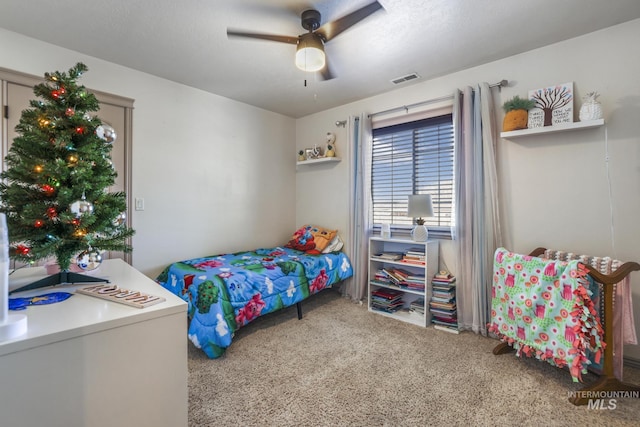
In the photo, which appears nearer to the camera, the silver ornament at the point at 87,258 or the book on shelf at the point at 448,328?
the silver ornament at the point at 87,258

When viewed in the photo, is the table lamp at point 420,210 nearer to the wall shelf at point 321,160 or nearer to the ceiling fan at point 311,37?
the wall shelf at point 321,160

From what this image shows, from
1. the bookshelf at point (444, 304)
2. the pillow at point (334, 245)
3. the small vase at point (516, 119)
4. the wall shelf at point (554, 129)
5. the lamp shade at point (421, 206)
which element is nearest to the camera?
the wall shelf at point (554, 129)

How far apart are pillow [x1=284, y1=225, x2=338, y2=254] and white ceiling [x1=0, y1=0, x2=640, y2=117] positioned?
1.81 metres

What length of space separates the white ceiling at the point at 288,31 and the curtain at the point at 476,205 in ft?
1.44

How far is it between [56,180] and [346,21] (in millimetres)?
1680

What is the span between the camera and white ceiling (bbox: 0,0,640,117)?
1.84 metres

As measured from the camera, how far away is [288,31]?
2.12 meters

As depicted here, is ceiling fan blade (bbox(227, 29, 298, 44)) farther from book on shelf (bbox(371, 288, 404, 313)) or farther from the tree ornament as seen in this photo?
book on shelf (bbox(371, 288, 404, 313))

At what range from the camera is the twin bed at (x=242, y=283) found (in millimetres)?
2059

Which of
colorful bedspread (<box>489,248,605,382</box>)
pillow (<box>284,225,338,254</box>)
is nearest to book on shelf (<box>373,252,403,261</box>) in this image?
pillow (<box>284,225,338,254</box>)

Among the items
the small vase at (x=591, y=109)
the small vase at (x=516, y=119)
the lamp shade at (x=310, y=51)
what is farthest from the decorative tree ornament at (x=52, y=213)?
the small vase at (x=591, y=109)

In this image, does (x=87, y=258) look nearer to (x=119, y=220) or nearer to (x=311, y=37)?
(x=119, y=220)

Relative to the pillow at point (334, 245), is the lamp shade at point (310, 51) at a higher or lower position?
higher

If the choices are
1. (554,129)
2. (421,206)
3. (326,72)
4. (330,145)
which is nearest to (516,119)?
(554,129)
